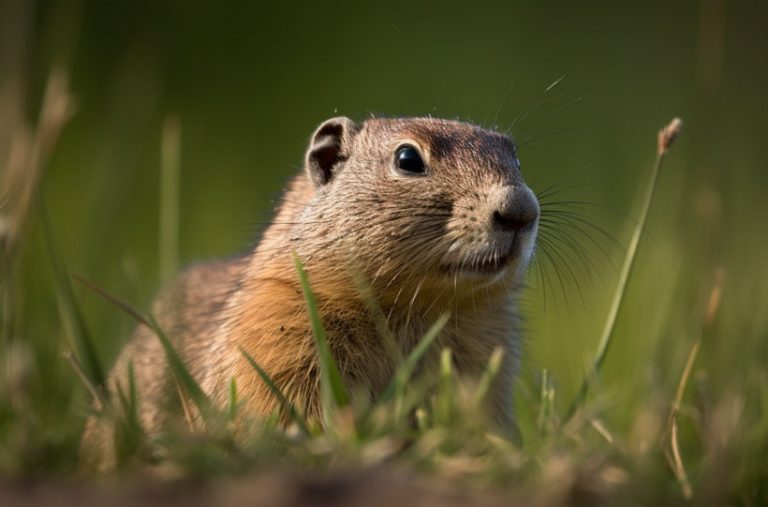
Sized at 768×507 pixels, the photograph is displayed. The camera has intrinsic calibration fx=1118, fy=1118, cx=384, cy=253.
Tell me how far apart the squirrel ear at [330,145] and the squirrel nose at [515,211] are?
3.19 ft

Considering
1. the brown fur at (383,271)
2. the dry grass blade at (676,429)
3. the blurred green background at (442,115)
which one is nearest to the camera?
the dry grass blade at (676,429)

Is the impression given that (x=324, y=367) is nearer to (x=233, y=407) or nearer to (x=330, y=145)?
(x=233, y=407)

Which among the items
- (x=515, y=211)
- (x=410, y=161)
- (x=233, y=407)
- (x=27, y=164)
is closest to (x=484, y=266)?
(x=515, y=211)

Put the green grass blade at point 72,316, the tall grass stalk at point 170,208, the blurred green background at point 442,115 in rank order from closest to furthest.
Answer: the green grass blade at point 72,316 < the tall grass stalk at point 170,208 < the blurred green background at point 442,115

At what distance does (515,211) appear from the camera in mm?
3855

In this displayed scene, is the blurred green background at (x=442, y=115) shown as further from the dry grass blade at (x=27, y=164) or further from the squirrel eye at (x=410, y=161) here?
the squirrel eye at (x=410, y=161)

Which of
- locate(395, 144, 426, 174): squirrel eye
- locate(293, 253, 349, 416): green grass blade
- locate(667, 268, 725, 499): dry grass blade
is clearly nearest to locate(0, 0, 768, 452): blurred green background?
locate(667, 268, 725, 499): dry grass blade

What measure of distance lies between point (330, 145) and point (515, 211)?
1.13m

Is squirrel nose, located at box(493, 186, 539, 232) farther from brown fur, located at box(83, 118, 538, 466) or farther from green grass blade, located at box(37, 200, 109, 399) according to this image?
green grass blade, located at box(37, 200, 109, 399)

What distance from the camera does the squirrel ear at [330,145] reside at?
4.64m

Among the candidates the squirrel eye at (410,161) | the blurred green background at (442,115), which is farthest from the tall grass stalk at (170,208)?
the squirrel eye at (410,161)

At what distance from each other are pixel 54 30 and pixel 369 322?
755cm

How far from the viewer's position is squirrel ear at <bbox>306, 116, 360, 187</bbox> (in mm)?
4637

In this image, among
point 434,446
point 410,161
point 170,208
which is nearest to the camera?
point 434,446
